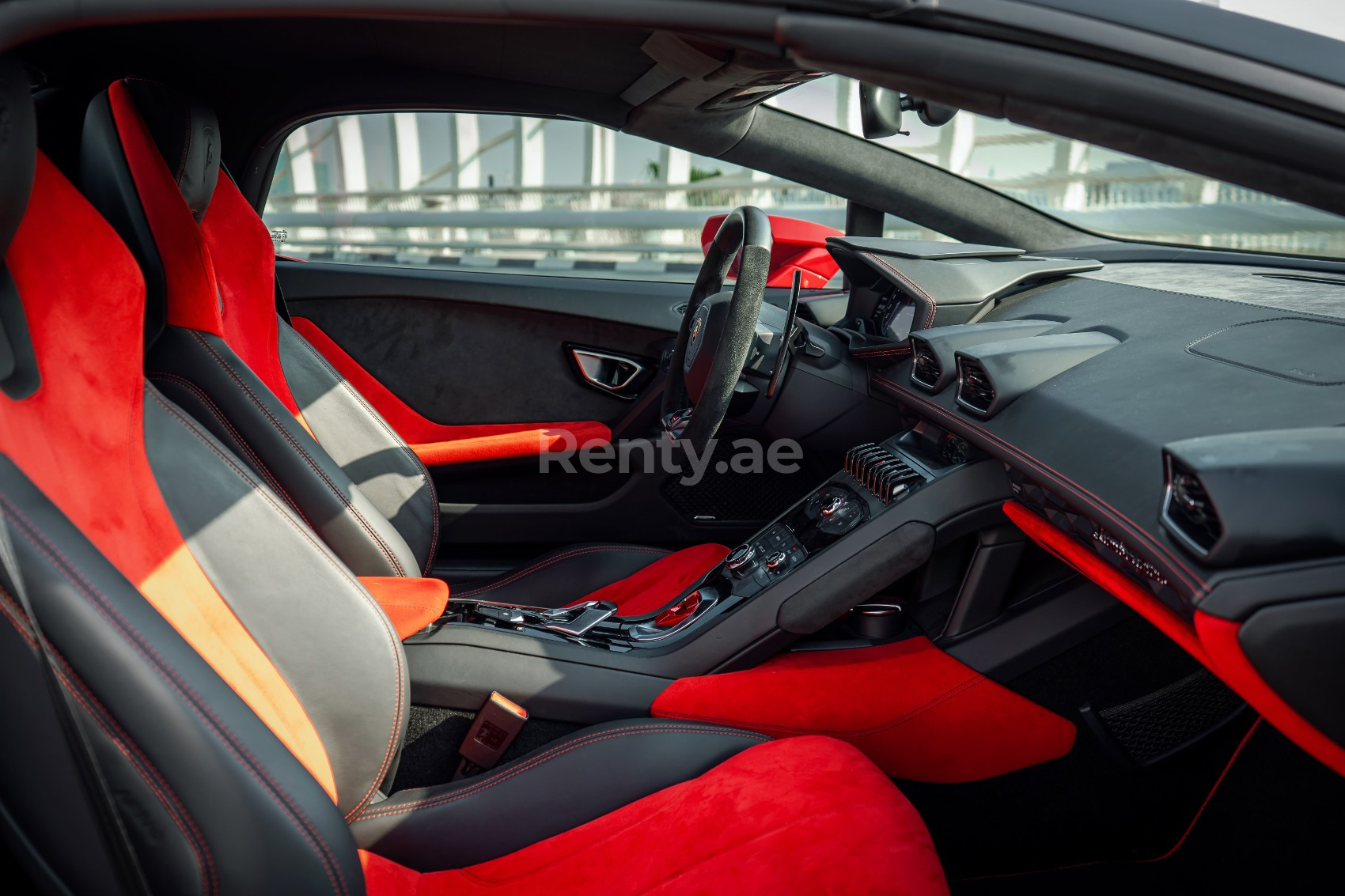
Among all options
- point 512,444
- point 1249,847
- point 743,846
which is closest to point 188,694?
point 743,846

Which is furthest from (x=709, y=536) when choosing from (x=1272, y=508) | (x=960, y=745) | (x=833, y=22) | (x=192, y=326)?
(x=833, y=22)

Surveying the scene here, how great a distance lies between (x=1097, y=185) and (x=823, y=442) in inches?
32.4

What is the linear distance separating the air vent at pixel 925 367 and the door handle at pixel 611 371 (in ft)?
3.42

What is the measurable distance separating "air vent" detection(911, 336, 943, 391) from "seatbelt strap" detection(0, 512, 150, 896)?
1253mm

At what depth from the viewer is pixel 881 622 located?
4.92ft

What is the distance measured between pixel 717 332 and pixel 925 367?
368 millimetres

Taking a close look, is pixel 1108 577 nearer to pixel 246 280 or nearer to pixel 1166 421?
pixel 1166 421

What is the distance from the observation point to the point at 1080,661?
4.50ft

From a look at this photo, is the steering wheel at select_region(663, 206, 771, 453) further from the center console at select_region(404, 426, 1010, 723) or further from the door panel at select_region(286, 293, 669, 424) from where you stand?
the door panel at select_region(286, 293, 669, 424)

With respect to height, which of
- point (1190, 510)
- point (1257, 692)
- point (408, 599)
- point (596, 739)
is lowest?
point (596, 739)

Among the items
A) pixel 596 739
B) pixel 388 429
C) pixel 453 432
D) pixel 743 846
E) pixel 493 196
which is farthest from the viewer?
pixel 493 196

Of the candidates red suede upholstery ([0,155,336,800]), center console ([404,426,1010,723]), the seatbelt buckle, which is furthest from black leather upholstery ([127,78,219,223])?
the seatbelt buckle

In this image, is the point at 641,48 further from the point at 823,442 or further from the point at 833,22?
the point at 833,22

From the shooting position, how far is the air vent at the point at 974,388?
4.44 feet
